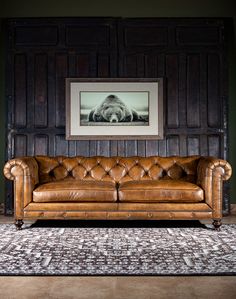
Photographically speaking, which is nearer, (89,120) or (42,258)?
(42,258)

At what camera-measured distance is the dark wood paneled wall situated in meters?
5.86

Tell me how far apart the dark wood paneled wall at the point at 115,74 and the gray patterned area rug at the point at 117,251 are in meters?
1.31

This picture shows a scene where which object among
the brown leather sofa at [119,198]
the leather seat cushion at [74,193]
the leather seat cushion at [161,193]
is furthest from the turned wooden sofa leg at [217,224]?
the leather seat cushion at [74,193]

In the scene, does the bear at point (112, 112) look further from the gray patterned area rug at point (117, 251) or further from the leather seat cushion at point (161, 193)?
the gray patterned area rug at point (117, 251)

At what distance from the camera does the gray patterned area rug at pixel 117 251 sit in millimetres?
3105

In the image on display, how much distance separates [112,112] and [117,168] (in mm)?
→ 796

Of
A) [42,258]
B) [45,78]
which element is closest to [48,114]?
[45,78]

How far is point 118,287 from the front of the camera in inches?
108

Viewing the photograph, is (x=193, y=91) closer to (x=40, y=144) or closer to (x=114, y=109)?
(x=114, y=109)

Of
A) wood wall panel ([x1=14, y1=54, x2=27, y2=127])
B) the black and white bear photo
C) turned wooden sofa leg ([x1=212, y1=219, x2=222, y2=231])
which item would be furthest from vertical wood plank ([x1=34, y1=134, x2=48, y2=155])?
turned wooden sofa leg ([x1=212, y1=219, x2=222, y2=231])

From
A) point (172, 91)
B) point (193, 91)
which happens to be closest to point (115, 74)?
point (172, 91)

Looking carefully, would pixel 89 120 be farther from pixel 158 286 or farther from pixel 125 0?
pixel 158 286

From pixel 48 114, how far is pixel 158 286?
3.52 metres

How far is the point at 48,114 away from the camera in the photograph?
587 centimetres
